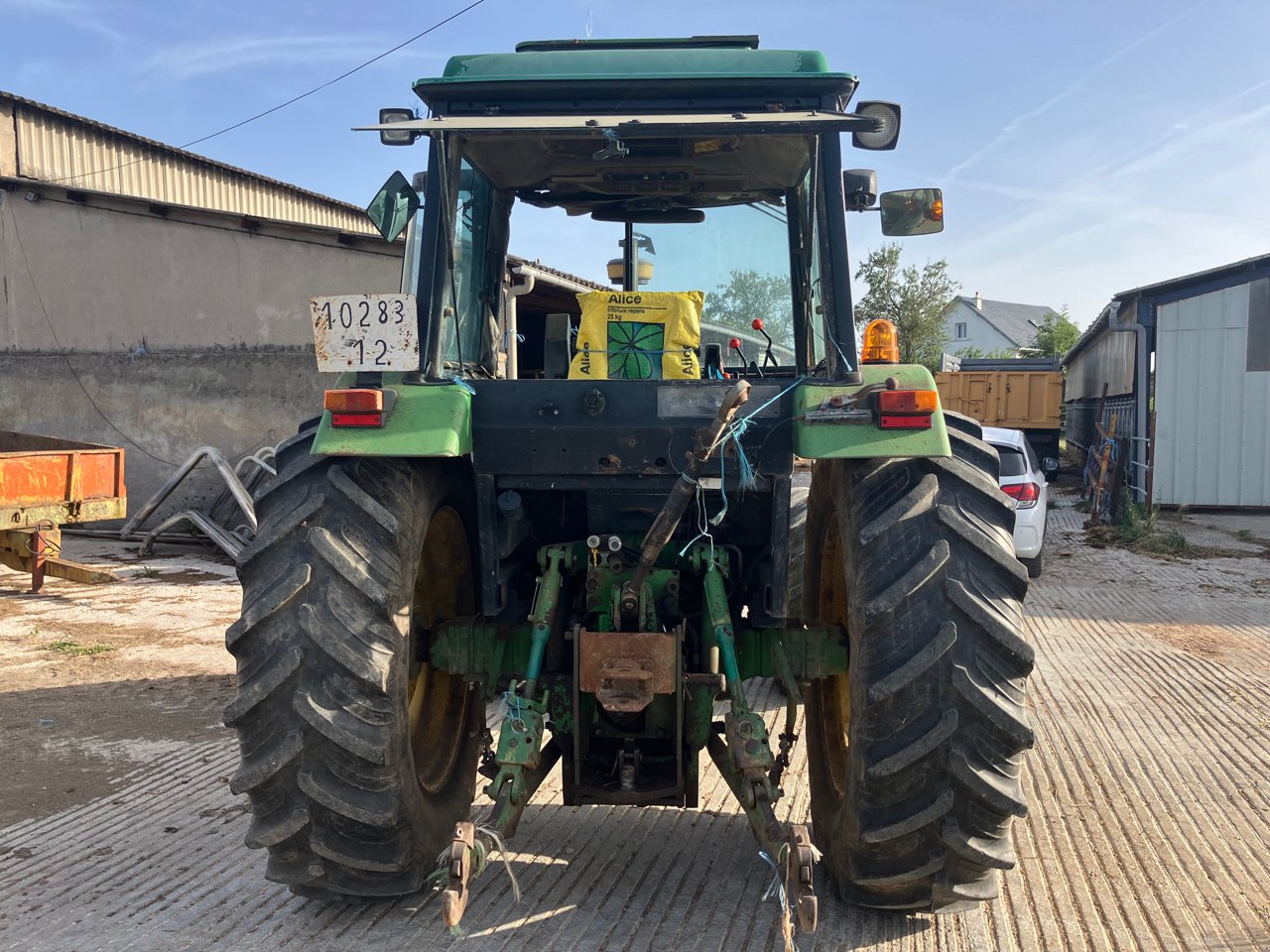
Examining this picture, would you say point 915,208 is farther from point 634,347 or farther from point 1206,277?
point 1206,277

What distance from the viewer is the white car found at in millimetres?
9836

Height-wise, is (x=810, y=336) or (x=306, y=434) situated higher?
(x=810, y=336)

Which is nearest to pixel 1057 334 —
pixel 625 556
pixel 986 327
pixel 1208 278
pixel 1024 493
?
pixel 986 327

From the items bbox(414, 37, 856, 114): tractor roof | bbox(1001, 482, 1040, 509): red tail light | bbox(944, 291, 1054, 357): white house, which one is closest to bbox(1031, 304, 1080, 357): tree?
bbox(944, 291, 1054, 357): white house

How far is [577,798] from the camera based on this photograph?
3365 millimetres

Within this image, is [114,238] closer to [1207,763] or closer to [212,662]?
[212,662]

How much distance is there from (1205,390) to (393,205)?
1556 centimetres

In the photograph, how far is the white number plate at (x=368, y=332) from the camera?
3.12 metres

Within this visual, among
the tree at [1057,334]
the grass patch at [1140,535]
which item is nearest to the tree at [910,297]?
the tree at [1057,334]

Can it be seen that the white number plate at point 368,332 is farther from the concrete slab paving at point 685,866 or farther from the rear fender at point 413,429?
the concrete slab paving at point 685,866

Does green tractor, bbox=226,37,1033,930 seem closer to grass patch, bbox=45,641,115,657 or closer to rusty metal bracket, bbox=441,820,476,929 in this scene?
rusty metal bracket, bbox=441,820,476,929

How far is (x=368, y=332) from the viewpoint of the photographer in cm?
316

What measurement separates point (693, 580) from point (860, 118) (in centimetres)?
177

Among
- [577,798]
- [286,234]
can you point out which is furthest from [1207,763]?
[286,234]
